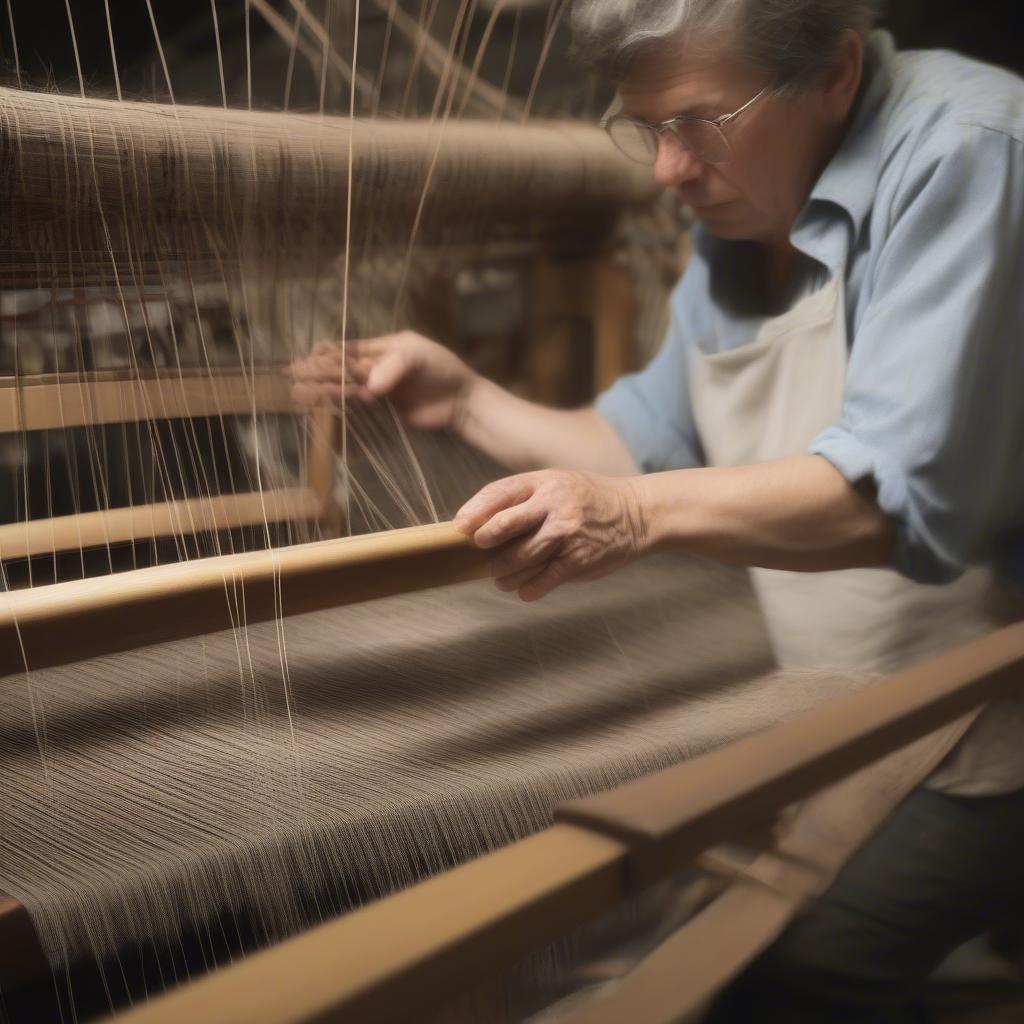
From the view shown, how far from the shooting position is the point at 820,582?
792 millimetres

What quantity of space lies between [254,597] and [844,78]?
520 mm

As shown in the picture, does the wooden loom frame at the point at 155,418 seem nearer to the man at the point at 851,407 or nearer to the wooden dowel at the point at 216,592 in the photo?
the man at the point at 851,407

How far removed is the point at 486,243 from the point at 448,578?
1.73ft

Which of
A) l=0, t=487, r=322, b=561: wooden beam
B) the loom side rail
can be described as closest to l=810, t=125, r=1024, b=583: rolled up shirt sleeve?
the loom side rail

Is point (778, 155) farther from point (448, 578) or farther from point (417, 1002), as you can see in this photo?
point (417, 1002)

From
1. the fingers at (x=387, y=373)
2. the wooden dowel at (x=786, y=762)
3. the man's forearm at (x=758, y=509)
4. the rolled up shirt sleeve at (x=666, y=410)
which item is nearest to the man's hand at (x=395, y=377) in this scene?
the fingers at (x=387, y=373)

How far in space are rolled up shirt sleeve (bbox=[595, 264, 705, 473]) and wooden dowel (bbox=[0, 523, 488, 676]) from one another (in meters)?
0.36

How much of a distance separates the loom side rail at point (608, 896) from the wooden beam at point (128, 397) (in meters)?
0.42

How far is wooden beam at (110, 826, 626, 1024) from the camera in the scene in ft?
0.95

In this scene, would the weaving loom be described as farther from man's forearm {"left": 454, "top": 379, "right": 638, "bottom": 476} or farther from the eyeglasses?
the eyeglasses

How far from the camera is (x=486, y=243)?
1013 mm

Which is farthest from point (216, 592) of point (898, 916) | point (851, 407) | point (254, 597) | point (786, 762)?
point (898, 916)

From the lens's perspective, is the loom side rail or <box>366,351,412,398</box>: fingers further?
<box>366,351,412,398</box>: fingers

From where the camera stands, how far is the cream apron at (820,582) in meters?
0.74
